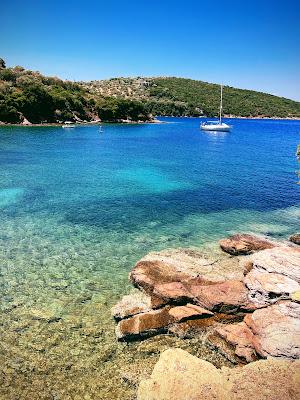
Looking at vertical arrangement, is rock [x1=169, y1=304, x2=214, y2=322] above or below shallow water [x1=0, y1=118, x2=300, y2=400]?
above

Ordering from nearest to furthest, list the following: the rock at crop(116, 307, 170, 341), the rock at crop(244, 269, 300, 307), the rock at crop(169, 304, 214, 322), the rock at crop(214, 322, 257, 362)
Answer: the rock at crop(214, 322, 257, 362) < the rock at crop(116, 307, 170, 341) < the rock at crop(169, 304, 214, 322) < the rock at crop(244, 269, 300, 307)

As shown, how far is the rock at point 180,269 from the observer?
16578 mm

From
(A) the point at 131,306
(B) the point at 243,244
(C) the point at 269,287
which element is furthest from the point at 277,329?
(B) the point at 243,244

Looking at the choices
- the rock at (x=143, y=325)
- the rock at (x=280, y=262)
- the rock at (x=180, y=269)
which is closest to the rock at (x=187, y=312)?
the rock at (x=143, y=325)

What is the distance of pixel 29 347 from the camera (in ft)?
40.3

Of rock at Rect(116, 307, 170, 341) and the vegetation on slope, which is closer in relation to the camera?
rock at Rect(116, 307, 170, 341)

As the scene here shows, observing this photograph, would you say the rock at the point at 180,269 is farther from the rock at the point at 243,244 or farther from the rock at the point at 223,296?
the rock at the point at 223,296

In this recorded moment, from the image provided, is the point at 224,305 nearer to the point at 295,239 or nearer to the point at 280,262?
the point at 280,262

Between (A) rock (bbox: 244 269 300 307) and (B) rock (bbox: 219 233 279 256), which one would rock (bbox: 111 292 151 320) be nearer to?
(A) rock (bbox: 244 269 300 307)

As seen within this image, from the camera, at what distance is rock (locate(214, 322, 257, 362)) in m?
11.8

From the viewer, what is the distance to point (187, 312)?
46.0 feet

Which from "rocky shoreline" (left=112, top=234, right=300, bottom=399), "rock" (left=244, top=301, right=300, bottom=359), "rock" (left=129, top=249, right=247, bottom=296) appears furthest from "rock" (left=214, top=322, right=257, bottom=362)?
"rock" (left=129, top=249, right=247, bottom=296)

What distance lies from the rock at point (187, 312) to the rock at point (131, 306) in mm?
1157

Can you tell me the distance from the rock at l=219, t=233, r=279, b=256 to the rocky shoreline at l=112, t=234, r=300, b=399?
6.18ft
